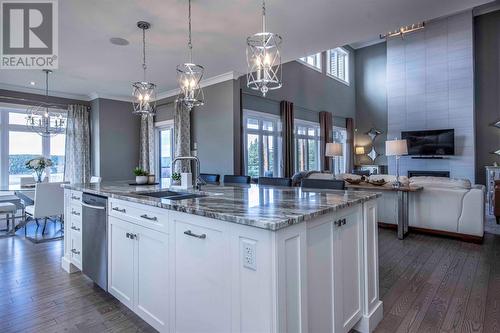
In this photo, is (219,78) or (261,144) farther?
(261,144)

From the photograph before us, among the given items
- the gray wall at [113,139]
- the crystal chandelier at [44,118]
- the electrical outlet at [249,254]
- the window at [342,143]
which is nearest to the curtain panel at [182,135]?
the gray wall at [113,139]

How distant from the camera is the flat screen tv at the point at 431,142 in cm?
791

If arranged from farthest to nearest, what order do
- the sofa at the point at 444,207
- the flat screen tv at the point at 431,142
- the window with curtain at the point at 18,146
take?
the flat screen tv at the point at 431,142 → the window with curtain at the point at 18,146 → the sofa at the point at 444,207

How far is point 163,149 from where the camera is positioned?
7.26 m

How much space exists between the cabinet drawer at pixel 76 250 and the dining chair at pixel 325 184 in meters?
2.41

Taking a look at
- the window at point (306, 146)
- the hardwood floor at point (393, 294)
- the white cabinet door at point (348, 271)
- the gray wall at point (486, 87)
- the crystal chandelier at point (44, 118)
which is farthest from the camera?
the window at point (306, 146)

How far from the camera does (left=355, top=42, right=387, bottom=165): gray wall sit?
1008 cm

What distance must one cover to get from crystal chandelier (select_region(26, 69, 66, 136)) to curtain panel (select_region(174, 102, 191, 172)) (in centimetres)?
215

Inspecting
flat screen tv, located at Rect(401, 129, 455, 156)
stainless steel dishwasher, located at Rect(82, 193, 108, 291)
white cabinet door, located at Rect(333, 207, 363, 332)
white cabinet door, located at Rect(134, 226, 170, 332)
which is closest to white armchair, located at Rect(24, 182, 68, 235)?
stainless steel dishwasher, located at Rect(82, 193, 108, 291)

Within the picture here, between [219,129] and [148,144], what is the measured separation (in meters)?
2.52

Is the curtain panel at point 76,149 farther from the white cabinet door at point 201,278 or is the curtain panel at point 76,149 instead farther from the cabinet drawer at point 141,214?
the white cabinet door at point 201,278

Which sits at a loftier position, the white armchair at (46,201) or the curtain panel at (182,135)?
the curtain panel at (182,135)

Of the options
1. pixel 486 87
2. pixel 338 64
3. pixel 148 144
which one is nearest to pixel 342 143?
pixel 338 64

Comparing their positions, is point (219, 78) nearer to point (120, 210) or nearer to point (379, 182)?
point (379, 182)
